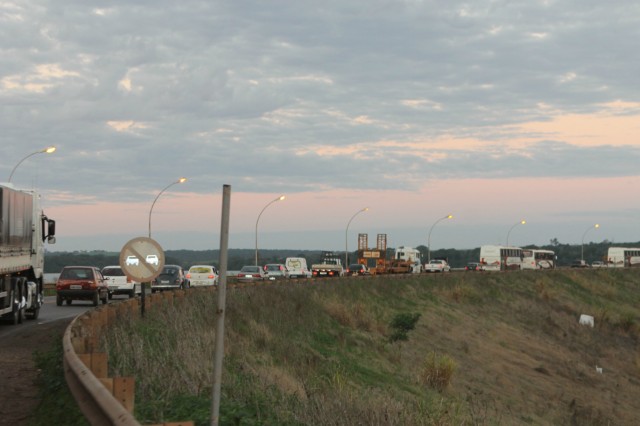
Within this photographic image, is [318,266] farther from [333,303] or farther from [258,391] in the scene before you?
[258,391]

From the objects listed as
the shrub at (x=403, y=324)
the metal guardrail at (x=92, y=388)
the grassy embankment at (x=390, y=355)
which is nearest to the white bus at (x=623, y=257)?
the grassy embankment at (x=390, y=355)

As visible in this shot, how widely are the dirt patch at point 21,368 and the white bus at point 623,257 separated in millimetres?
110292

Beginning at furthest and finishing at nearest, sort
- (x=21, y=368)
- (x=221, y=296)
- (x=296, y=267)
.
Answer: (x=296, y=267) → (x=21, y=368) → (x=221, y=296)

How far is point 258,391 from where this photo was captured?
1439 cm

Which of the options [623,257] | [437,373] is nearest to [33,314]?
[437,373]

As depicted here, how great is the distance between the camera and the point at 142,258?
17719 millimetres

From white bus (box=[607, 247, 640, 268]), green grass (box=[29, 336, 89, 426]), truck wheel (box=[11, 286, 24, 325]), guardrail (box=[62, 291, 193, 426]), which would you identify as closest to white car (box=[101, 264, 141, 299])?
truck wheel (box=[11, 286, 24, 325])

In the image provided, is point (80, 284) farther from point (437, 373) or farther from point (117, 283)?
point (437, 373)

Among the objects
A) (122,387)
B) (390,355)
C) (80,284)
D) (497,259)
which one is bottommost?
(390,355)

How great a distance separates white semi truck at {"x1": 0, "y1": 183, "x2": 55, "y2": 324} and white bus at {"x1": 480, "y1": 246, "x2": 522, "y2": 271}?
2953 inches

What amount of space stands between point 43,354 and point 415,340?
80.9ft

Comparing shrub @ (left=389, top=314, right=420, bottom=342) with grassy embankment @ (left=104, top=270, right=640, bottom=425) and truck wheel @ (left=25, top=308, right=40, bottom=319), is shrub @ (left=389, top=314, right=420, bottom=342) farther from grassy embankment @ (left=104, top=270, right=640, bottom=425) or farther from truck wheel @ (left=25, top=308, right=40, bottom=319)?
truck wheel @ (left=25, top=308, right=40, bottom=319)

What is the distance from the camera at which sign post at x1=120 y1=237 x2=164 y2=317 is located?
17.5 m

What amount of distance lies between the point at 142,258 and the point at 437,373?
637 inches
